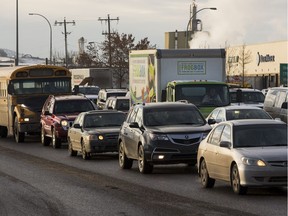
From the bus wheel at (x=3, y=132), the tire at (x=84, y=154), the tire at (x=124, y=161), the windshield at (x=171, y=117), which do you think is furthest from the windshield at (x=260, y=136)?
the bus wheel at (x=3, y=132)

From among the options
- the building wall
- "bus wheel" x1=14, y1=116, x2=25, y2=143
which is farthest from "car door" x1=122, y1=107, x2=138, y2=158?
the building wall

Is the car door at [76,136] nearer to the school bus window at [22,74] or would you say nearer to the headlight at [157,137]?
the headlight at [157,137]

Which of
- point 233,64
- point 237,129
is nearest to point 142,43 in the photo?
point 233,64

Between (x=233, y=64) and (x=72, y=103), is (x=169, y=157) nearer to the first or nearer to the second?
(x=72, y=103)

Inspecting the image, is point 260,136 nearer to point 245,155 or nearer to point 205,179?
point 245,155

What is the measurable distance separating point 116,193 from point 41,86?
23.8m

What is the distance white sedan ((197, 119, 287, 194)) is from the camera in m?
16.8

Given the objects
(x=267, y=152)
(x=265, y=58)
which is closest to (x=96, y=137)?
(x=267, y=152)

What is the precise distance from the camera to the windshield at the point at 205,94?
106 ft

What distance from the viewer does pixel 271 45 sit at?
10012 cm

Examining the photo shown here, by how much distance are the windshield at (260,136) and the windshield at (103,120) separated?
1236 cm

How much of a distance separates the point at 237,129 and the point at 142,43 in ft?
335

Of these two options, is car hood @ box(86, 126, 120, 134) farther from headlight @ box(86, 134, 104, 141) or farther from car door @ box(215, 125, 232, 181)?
car door @ box(215, 125, 232, 181)

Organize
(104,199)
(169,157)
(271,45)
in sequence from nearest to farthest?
(104,199)
(169,157)
(271,45)
